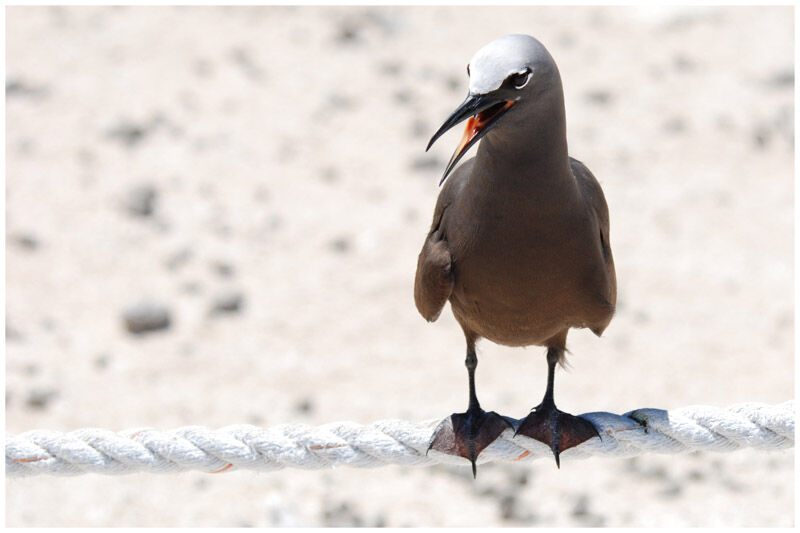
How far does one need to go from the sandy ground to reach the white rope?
2210 mm

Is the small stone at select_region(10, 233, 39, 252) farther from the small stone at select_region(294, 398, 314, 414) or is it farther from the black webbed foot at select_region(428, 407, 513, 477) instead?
the black webbed foot at select_region(428, 407, 513, 477)

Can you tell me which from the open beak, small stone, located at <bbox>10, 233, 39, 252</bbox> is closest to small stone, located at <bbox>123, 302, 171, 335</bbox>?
small stone, located at <bbox>10, 233, 39, 252</bbox>

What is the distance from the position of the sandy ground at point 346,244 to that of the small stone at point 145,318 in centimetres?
5

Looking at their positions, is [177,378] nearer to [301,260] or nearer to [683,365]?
[301,260]

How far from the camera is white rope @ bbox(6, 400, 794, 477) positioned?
9.62 feet

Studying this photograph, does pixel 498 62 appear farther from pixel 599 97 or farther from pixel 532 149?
pixel 599 97

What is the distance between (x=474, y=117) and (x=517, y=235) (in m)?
0.35

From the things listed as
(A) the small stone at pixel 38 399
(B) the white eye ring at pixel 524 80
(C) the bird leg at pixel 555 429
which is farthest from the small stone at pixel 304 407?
(B) the white eye ring at pixel 524 80

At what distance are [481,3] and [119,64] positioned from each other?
3.47 m

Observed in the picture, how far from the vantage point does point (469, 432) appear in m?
3.25

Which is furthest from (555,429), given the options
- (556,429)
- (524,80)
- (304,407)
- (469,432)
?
(304,407)

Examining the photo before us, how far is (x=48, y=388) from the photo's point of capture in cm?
600

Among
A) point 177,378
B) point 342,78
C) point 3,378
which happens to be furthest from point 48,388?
point 342,78

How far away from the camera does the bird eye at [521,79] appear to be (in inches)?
105
